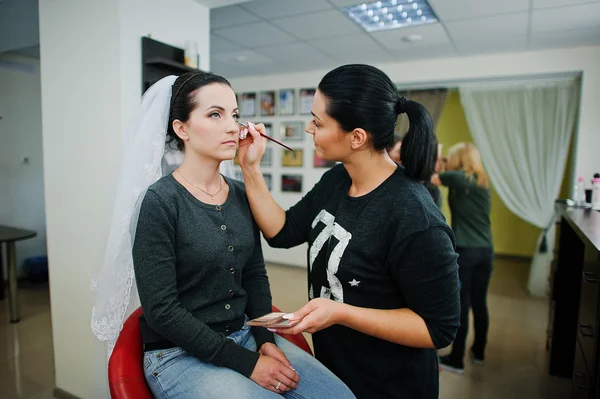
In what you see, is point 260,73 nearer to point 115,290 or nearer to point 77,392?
point 77,392

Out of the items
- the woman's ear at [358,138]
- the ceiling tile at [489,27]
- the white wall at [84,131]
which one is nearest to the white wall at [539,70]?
the ceiling tile at [489,27]

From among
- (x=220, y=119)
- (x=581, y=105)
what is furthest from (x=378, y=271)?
(x=581, y=105)

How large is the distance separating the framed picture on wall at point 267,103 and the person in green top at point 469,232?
132 inches

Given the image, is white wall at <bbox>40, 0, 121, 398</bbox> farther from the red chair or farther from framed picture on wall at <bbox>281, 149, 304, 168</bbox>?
framed picture on wall at <bbox>281, 149, 304, 168</bbox>

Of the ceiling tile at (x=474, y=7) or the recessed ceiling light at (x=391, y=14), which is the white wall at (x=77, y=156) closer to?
the recessed ceiling light at (x=391, y=14)

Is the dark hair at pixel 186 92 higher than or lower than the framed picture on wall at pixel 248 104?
lower

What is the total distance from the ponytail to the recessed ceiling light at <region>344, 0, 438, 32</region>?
232 cm

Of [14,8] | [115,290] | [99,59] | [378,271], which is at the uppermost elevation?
[14,8]

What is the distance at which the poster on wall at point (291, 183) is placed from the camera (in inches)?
225

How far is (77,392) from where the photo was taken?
2418 mm

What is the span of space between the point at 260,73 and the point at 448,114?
3.24m

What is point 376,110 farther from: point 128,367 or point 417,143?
point 128,367

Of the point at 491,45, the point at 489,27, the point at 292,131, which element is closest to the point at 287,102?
the point at 292,131

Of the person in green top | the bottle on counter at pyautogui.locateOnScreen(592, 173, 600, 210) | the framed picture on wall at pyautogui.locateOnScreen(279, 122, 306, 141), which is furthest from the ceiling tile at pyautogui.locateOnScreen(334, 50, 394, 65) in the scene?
the bottle on counter at pyautogui.locateOnScreen(592, 173, 600, 210)
